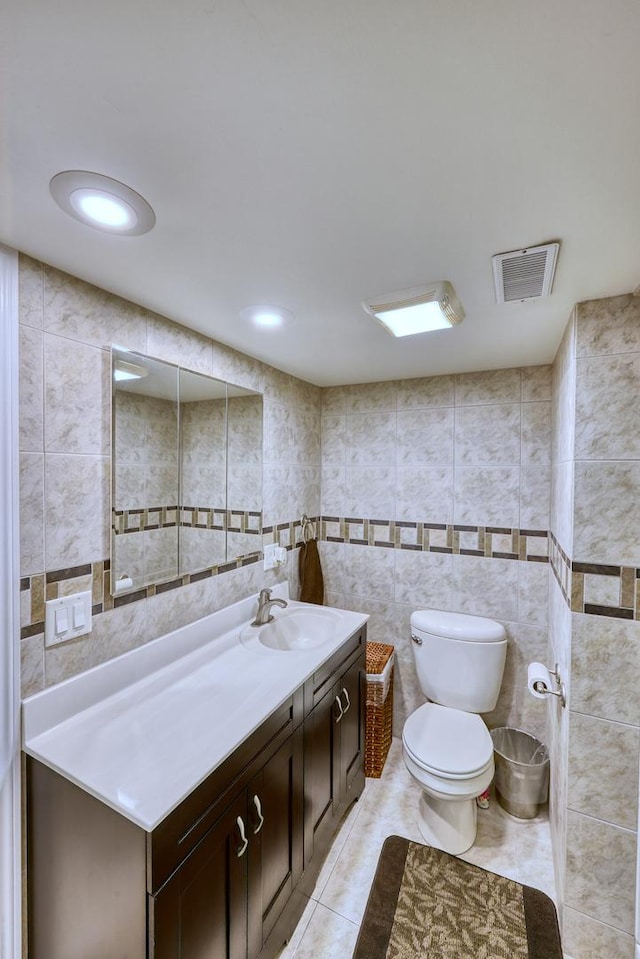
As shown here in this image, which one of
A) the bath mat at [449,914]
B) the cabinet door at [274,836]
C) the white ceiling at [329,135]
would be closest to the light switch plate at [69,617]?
the cabinet door at [274,836]

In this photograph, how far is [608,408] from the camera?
4.15 feet

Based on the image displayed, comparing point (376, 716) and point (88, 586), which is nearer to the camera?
point (88, 586)

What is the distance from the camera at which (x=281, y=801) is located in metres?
1.30

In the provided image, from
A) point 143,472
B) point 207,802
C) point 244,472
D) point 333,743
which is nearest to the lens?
point 207,802

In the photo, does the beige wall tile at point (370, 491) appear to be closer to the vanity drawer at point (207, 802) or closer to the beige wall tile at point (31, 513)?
the vanity drawer at point (207, 802)

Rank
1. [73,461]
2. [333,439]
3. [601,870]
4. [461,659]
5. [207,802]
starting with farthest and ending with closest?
[333,439] → [461,659] → [601,870] → [73,461] → [207,802]

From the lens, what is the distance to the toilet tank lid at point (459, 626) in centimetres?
205

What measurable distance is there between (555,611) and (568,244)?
4.73ft

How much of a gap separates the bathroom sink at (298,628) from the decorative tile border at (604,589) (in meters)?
0.99

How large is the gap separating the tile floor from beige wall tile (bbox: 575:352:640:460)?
1.73 meters

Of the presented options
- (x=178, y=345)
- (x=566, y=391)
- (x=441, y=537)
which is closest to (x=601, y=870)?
(x=441, y=537)

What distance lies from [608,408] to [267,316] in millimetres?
1181

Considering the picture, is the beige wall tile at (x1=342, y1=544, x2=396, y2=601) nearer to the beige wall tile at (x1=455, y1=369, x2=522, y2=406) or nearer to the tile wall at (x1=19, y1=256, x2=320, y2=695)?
the beige wall tile at (x1=455, y1=369, x2=522, y2=406)

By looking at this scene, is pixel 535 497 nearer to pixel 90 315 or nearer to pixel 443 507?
pixel 443 507
